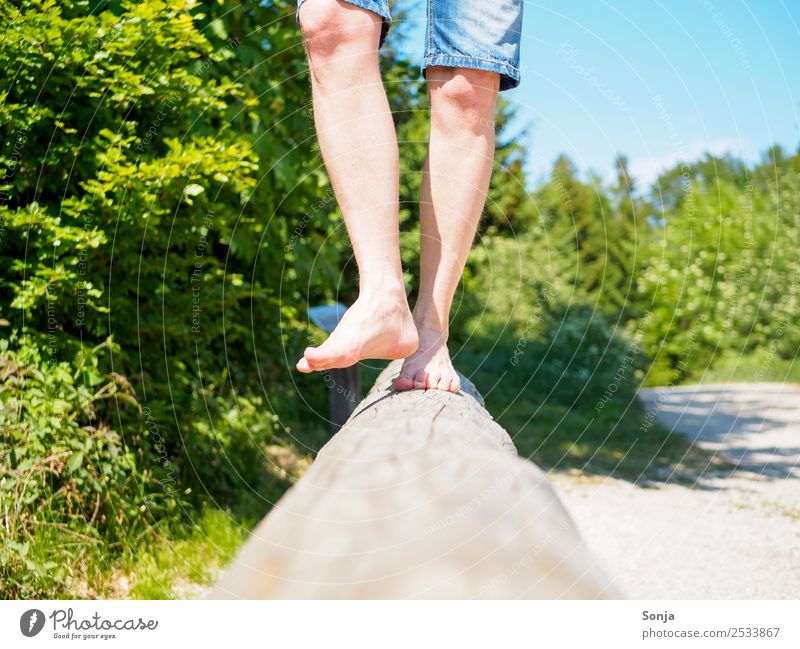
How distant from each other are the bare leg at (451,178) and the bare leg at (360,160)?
187 mm

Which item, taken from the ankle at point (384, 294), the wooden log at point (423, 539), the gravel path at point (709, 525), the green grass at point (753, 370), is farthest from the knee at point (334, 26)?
the green grass at point (753, 370)

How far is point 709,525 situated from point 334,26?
333cm

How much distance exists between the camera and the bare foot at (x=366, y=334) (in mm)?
1546

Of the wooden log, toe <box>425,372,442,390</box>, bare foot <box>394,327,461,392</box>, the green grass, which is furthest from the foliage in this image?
the green grass

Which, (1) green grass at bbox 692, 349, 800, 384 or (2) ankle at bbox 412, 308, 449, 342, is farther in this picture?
(1) green grass at bbox 692, 349, 800, 384

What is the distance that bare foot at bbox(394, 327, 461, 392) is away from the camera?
1.69 meters

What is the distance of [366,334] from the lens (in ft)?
5.20

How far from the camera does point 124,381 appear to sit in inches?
98.9

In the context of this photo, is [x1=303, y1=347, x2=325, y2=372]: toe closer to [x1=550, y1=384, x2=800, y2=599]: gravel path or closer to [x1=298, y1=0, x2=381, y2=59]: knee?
[x1=298, y1=0, x2=381, y2=59]: knee

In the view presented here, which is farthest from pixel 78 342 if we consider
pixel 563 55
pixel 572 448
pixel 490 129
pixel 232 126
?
pixel 572 448

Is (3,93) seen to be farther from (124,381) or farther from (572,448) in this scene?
(572,448)

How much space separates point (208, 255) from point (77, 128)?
804mm

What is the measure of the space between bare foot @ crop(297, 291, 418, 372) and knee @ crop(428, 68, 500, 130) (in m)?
0.45

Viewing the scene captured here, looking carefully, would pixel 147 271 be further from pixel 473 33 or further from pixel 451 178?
pixel 473 33
